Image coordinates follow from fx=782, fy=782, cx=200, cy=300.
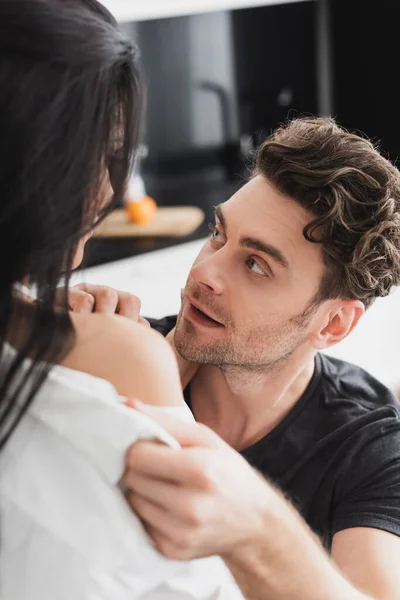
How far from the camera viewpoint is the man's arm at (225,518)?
73 centimetres

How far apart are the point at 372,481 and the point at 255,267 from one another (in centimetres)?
43

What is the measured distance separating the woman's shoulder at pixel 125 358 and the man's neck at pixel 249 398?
0.71m

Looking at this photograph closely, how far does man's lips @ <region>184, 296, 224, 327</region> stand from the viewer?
4.61ft

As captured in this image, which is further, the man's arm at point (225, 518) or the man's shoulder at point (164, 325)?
the man's shoulder at point (164, 325)

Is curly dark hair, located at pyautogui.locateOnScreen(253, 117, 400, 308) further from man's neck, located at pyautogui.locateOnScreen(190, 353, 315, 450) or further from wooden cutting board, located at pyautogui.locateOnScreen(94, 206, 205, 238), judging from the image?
wooden cutting board, located at pyautogui.locateOnScreen(94, 206, 205, 238)

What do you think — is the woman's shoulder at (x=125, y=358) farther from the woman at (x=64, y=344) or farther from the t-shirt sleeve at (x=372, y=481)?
the t-shirt sleeve at (x=372, y=481)

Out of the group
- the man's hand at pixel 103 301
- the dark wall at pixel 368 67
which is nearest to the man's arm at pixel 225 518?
the man's hand at pixel 103 301

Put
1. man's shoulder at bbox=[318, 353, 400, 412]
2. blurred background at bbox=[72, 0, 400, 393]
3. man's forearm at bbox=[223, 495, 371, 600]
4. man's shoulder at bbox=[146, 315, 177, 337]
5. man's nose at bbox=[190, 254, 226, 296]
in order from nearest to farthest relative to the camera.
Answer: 1. man's forearm at bbox=[223, 495, 371, 600]
2. man's nose at bbox=[190, 254, 226, 296]
3. man's shoulder at bbox=[318, 353, 400, 412]
4. man's shoulder at bbox=[146, 315, 177, 337]
5. blurred background at bbox=[72, 0, 400, 393]

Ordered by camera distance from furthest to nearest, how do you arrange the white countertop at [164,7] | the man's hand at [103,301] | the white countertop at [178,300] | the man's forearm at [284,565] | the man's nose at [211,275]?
the white countertop at [164,7] < the white countertop at [178,300] < the man's nose at [211,275] < the man's hand at [103,301] < the man's forearm at [284,565]

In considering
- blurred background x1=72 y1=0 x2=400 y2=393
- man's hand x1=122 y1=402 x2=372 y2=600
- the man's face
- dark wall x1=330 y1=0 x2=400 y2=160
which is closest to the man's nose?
the man's face

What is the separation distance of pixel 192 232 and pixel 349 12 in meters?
1.72

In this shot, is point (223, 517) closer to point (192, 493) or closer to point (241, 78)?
point (192, 493)

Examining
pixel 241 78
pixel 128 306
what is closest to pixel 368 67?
pixel 241 78

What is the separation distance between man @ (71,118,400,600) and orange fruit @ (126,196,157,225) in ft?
5.48
